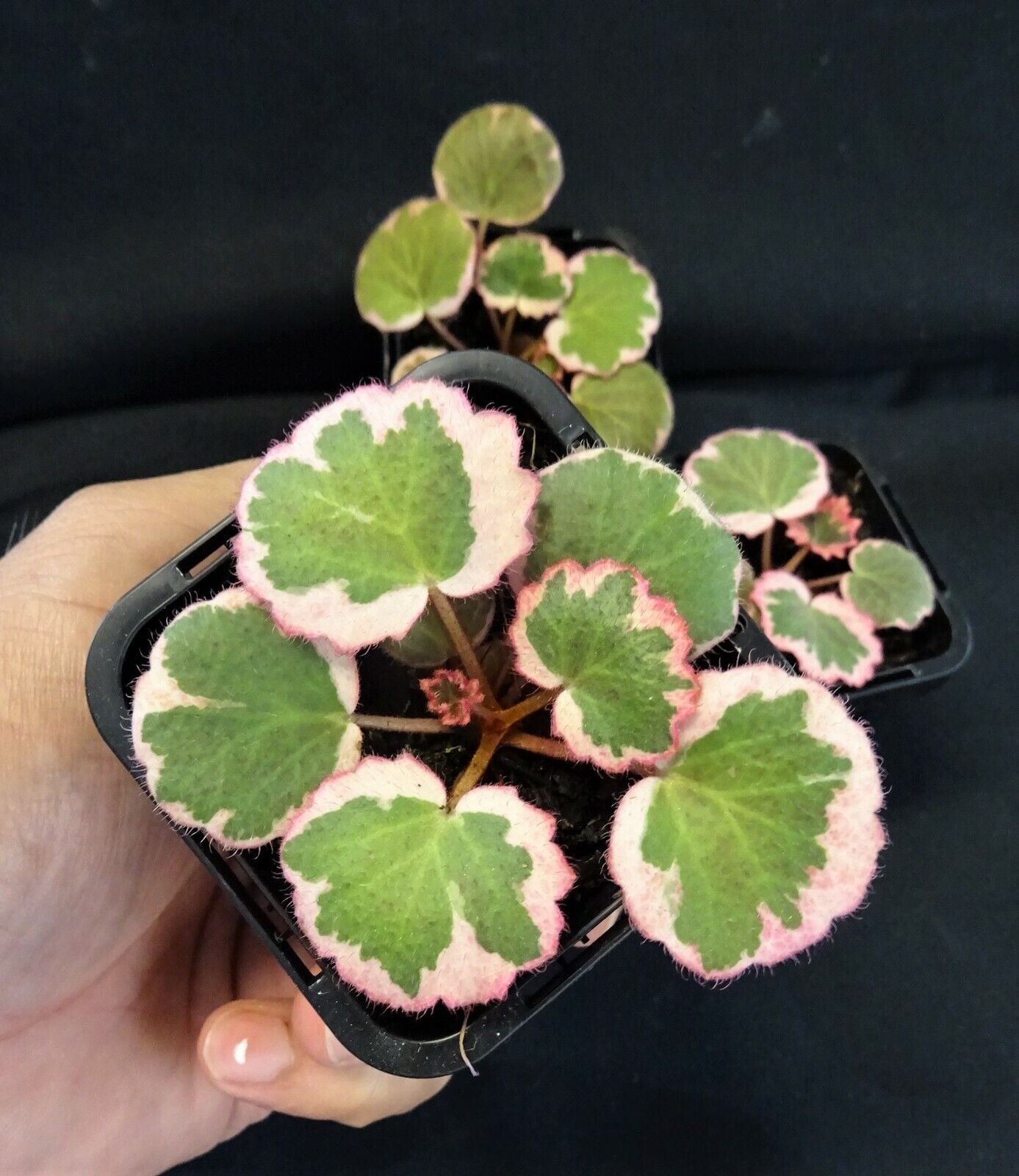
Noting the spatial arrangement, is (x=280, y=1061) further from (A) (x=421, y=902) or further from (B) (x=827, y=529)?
(B) (x=827, y=529)

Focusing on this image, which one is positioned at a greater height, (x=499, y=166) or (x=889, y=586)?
(x=499, y=166)

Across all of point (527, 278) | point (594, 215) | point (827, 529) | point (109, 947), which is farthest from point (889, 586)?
point (109, 947)

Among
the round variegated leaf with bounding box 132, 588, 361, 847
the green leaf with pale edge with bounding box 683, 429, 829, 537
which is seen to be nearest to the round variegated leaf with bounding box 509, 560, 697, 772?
the round variegated leaf with bounding box 132, 588, 361, 847

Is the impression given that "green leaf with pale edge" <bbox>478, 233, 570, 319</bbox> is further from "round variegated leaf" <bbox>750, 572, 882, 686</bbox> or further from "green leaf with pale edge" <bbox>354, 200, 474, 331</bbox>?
"round variegated leaf" <bbox>750, 572, 882, 686</bbox>

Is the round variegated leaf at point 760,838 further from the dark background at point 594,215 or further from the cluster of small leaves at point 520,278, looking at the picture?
the dark background at point 594,215

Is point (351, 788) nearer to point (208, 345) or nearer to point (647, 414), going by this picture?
point (647, 414)

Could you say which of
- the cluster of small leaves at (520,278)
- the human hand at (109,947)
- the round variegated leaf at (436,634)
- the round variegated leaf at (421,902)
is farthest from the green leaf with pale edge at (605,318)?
the round variegated leaf at (421,902)
